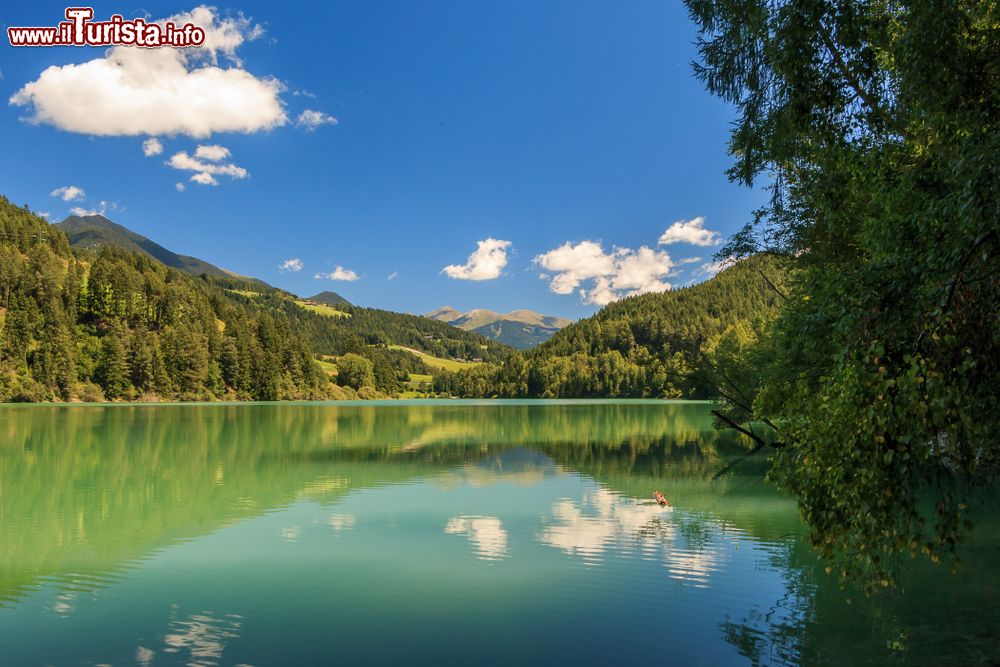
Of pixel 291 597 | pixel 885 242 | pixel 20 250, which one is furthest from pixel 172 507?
pixel 20 250

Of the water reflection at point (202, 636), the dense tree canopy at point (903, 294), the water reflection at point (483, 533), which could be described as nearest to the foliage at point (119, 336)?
the water reflection at point (483, 533)

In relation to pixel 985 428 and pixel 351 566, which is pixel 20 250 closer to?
pixel 351 566

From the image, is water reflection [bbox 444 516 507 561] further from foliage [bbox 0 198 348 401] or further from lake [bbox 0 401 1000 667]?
foliage [bbox 0 198 348 401]

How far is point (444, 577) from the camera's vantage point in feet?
50.3

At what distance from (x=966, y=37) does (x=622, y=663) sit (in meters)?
9.18

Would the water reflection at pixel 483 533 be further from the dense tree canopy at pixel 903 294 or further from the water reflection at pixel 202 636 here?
the dense tree canopy at pixel 903 294

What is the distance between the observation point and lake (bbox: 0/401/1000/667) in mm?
10969

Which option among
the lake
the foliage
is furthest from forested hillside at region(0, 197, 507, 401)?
the lake

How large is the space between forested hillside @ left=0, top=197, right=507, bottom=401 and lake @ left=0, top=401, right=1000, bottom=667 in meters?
124

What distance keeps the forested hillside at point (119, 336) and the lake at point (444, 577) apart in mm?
123790

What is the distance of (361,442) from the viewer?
52.2m

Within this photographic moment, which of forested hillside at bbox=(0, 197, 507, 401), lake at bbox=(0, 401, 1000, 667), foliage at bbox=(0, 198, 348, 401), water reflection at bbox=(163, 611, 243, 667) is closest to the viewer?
water reflection at bbox=(163, 611, 243, 667)

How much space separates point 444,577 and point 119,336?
158m

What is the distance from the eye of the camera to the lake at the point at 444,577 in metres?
11.0
